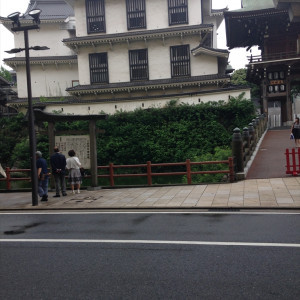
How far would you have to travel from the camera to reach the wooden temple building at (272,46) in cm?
2652

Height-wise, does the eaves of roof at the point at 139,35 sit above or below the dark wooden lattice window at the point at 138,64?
above

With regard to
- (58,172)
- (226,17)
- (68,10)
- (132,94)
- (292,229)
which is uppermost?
(68,10)

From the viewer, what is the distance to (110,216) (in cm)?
878

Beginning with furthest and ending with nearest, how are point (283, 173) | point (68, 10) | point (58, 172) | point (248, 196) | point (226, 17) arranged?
point (68, 10)
point (226, 17)
point (283, 173)
point (58, 172)
point (248, 196)

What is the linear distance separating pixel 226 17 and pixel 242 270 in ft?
85.5

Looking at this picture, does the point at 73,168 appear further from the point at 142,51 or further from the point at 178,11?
the point at 178,11

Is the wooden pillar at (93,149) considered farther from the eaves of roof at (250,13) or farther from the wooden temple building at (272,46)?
the eaves of roof at (250,13)

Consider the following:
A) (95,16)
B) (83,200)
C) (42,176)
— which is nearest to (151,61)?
(95,16)

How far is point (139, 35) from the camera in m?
27.1

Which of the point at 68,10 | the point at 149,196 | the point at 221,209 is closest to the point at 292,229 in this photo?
the point at 221,209

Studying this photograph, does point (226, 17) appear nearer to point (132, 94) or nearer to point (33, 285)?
point (132, 94)

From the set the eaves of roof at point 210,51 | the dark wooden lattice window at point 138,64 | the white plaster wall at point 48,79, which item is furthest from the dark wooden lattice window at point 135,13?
the white plaster wall at point 48,79

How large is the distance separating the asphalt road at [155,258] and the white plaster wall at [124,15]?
23.0 m

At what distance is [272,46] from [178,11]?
859 centimetres
